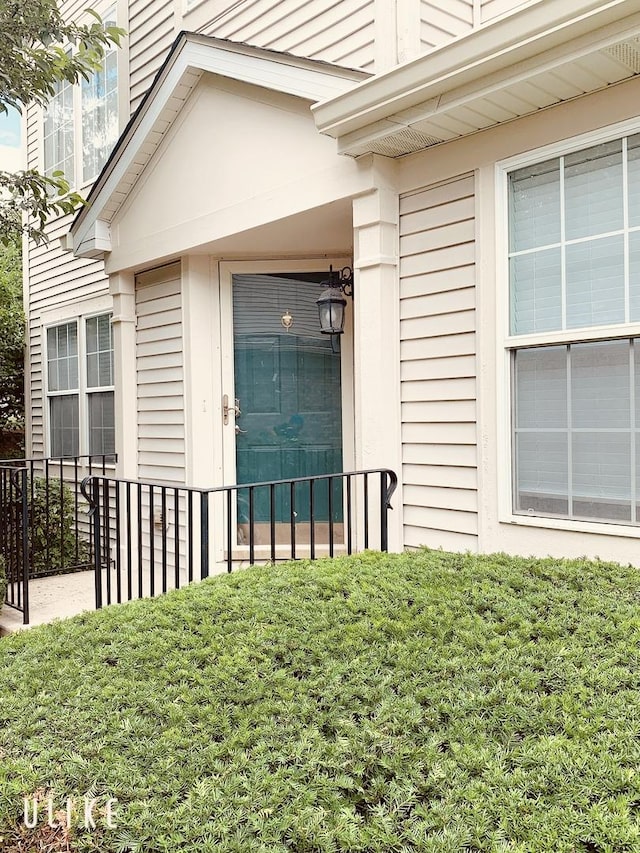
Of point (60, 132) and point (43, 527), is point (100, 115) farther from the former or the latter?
point (43, 527)

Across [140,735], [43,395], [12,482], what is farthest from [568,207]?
[43,395]

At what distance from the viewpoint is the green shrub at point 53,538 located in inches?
246

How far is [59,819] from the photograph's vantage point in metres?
1.90

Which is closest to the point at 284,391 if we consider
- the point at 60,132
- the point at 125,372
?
the point at 125,372

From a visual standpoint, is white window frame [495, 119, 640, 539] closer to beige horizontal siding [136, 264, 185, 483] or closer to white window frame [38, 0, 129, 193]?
beige horizontal siding [136, 264, 185, 483]

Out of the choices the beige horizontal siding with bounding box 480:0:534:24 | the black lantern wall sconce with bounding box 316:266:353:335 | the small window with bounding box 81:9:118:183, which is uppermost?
the small window with bounding box 81:9:118:183

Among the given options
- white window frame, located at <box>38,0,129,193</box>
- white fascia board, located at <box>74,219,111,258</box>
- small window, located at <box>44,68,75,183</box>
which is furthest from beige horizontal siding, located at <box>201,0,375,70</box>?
small window, located at <box>44,68,75,183</box>

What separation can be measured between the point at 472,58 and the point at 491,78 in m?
0.13

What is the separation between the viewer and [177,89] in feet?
16.9

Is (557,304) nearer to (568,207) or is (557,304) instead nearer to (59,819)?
(568,207)

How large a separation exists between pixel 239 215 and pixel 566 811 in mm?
4072

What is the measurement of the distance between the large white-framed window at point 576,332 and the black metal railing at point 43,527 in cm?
341

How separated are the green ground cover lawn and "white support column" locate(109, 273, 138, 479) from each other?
334cm

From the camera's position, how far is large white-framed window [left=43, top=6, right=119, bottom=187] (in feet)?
24.0
